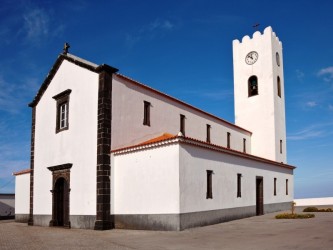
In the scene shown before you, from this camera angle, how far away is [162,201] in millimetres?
16484

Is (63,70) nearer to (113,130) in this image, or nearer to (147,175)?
(113,130)

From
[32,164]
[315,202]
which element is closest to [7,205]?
[32,164]

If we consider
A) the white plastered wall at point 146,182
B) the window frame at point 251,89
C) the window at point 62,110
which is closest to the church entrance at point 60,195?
the window at point 62,110

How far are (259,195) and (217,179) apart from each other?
709 cm

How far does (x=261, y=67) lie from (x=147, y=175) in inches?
788

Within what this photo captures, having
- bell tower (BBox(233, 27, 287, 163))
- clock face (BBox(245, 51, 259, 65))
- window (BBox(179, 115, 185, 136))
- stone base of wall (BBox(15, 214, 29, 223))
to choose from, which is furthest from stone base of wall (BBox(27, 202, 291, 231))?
clock face (BBox(245, 51, 259, 65))

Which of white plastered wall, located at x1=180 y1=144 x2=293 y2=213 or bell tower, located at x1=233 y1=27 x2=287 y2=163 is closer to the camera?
white plastered wall, located at x1=180 y1=144 x2=293 y2=213

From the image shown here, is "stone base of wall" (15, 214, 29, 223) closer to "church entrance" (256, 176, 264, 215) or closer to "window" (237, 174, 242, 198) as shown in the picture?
"window" (237, 174, 242, 198)

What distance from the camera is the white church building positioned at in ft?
55.2

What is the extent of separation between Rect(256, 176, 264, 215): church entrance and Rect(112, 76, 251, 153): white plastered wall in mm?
5134

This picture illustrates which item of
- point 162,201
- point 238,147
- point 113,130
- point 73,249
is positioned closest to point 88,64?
point 113,130

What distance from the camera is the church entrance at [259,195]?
24.5 meters

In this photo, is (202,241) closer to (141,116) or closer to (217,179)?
(217,179)

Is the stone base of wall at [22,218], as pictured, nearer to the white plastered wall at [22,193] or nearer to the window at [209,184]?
the white plastered wall at [22,193]
